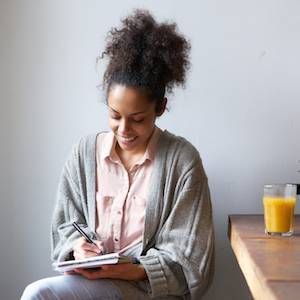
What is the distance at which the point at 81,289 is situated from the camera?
127 cm

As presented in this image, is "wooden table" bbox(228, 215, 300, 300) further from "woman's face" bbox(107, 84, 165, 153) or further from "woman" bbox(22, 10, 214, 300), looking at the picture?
"woman's face" bbox(107, 84, 165, 153)

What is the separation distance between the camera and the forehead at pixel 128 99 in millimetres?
1324

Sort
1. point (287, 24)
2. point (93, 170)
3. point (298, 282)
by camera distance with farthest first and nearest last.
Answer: point (287, 24), point (93, 170), point (298, 282)

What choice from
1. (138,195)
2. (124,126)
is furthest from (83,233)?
(124,126)

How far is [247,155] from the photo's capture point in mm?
1658

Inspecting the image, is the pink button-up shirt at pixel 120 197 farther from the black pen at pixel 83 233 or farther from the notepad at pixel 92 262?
the notepad at pixel 92 262

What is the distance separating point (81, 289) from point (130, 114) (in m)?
0.42

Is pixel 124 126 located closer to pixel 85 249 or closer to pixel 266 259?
pixel 85 249

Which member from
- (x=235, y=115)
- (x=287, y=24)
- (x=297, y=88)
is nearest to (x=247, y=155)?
(x=235, y=115)

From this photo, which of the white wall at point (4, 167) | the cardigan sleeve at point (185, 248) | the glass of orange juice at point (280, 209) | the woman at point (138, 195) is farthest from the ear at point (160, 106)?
the white wall at point (4, 167)

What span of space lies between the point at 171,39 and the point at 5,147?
25.5 inches

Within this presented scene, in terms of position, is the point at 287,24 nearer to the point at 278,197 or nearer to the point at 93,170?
the point at 278,197

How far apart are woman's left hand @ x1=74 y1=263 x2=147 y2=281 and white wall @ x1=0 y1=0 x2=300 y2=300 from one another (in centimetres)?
45

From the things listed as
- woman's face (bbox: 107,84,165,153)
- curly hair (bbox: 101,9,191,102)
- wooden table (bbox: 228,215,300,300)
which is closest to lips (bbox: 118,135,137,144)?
woman's face (bbox: 107,84,165,153)
